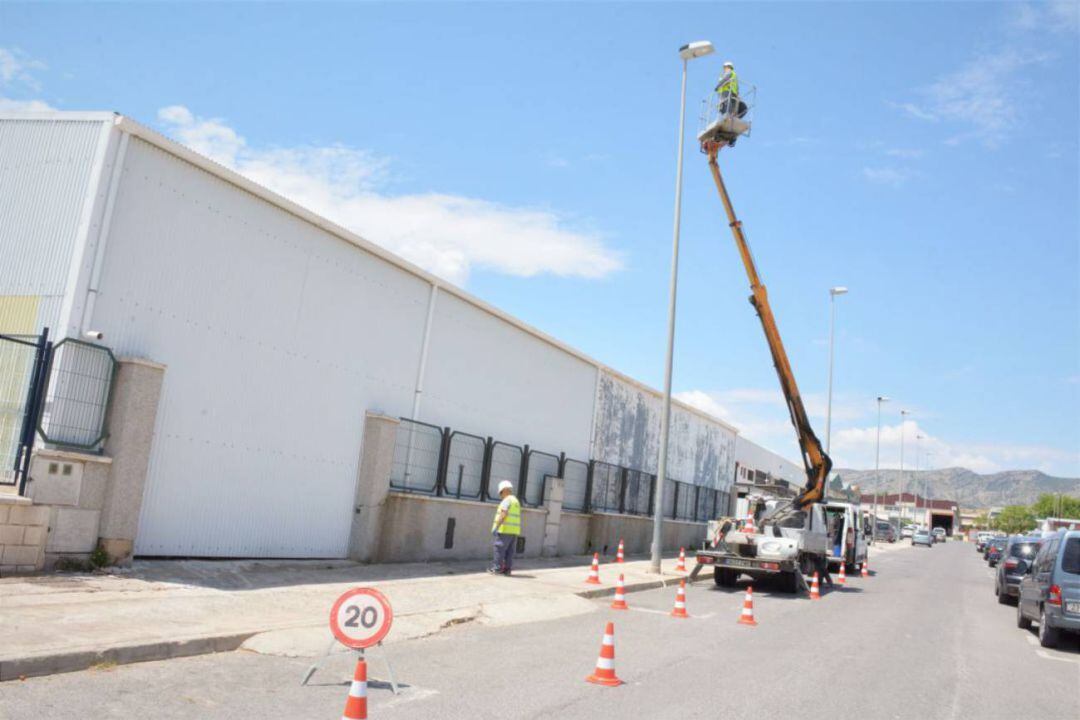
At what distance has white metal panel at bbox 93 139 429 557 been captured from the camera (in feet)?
40.8

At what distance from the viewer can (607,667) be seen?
811 centimetres

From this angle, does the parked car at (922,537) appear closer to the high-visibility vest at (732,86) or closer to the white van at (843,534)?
the white van at (843,534)

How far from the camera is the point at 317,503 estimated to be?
15.7m

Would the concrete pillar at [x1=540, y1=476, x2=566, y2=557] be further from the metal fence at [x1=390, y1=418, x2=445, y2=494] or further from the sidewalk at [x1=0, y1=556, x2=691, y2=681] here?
the sidewalk at [x1=0, y1=556, x2=691, y2=681]

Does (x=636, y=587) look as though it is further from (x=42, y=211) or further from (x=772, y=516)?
(x=42, y=211)

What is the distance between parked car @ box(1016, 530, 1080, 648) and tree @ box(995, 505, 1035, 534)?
5810 inches

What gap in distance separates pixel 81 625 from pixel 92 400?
13.4 ft

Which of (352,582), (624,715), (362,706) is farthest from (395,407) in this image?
(362,706)

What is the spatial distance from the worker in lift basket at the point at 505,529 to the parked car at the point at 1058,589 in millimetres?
8883

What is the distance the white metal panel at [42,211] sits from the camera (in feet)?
38.3

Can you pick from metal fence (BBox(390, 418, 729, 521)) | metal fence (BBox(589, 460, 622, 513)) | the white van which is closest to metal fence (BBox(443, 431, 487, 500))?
metal fence (BBox(390, 418, 729, 521))

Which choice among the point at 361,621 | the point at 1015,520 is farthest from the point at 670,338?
the point at 1015,520

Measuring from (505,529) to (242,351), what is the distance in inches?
240

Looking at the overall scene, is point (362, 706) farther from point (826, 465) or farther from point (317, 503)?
point (826, 465)
